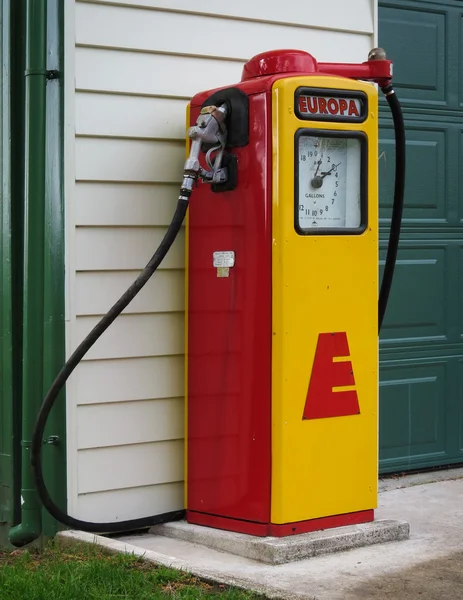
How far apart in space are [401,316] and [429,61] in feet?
4.43

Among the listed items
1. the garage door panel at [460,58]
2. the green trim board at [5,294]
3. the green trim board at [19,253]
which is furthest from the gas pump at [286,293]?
the garage door panel at [460,58]

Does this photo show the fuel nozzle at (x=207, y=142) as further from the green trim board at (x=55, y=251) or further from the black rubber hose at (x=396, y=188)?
the black rubber hose at (x=396, y=188)

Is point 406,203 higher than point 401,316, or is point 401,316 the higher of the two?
point 406,203

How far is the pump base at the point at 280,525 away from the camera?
14.4ft

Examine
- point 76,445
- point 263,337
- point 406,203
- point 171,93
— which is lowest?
point 76,445

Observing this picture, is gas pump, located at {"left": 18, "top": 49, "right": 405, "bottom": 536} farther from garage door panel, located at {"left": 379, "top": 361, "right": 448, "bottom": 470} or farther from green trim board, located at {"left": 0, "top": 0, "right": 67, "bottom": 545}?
garage door panel, located at {"left": 379, "top": 361, "right": 448, "bottom": 470}

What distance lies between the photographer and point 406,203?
5.88 metres

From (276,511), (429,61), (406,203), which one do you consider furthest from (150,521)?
(429,61)

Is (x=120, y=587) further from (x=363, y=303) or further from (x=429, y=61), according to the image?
(x=429, y=61)

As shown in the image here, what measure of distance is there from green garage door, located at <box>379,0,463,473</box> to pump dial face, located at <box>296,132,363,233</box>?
1.27 metres

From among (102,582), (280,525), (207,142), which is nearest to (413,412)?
(280,525)

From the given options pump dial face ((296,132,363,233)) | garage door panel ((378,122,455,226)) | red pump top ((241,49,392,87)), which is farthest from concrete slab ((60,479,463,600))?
red pump top ((241,49,392,87))

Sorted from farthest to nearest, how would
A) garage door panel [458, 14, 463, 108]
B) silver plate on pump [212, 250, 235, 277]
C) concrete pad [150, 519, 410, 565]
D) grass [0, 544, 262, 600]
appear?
1. garage door panel [458, 14, 463, 108]
2. silver plate on pump [212, 250, 235, 277]
3. concrete pad [150, 519, 410, 565]
4. grass [0, 544, 262, 600]

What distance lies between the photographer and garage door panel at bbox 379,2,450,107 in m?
5.77
